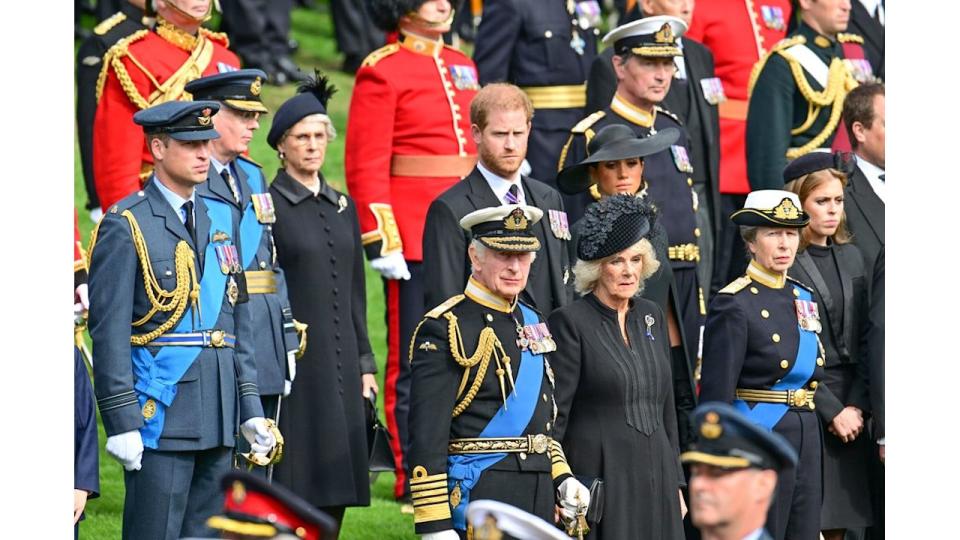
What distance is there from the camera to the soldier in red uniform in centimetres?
1173

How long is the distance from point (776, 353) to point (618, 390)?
1.11m

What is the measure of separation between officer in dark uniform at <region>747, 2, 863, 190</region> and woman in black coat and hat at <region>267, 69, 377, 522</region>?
278 cm

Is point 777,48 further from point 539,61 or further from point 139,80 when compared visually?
point 139,80

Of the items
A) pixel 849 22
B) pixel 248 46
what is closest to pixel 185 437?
pixel 849 22

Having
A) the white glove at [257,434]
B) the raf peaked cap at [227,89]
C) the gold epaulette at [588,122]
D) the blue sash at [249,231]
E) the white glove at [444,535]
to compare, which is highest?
the raf peaked cap at [227,89]

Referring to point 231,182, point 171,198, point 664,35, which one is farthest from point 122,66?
point 664,35

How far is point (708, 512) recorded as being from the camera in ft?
17.4

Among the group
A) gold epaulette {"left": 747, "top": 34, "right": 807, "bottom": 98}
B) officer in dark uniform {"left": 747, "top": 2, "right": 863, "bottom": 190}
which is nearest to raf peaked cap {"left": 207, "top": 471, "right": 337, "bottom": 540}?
officer in dark uniform {"left": 747, "top": 2, "right": 863, "bottom": 190}

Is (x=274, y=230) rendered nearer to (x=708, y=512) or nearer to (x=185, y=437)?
(x=185, y=437)

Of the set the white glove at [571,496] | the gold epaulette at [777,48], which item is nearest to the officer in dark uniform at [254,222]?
the white glove at [571,496]

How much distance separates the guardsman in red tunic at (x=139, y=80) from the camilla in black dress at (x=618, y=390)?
2.55m

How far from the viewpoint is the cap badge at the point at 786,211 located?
29.0ft

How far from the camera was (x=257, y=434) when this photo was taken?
322 inches

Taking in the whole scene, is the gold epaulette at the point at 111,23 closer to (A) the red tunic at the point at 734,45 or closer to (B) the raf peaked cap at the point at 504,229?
(B) the raf peaked cap at the point at 504,229
